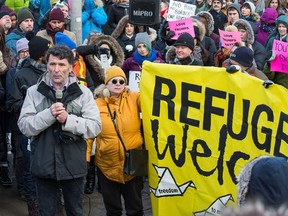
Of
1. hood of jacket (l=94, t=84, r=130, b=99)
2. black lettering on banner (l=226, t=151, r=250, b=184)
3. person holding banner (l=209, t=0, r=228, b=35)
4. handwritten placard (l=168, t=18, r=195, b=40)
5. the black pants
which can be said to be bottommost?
the black pants

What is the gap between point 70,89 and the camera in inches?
197

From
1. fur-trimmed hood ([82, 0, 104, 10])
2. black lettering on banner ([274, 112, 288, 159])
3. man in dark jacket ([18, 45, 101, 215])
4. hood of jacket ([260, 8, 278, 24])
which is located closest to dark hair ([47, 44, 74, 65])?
man in dark jacket ([18, 45, 101, 215])

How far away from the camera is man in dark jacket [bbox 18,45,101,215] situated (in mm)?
4852

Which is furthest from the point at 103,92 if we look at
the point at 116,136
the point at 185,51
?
the point at 185,51

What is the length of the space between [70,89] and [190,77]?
100 cm

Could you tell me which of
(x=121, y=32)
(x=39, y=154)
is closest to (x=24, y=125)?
(x=39, y=154)

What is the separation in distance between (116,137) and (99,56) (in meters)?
2.40

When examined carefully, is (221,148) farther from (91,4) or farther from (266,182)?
(91,4)

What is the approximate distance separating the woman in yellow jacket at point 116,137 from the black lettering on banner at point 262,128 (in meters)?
1.13

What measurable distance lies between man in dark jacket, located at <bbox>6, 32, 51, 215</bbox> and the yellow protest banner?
3.55 ft

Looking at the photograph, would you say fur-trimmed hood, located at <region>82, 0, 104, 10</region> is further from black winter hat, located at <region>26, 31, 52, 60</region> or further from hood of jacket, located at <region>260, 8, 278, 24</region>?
black winter hat, located at <region>26, 31, 52, 60</region>

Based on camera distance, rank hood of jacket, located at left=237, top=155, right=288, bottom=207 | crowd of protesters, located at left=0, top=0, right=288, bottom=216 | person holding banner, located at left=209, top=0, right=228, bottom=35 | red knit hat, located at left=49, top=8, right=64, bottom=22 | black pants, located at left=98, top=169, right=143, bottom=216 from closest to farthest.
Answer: hood of jacket, located at left=237, top=155, right=288, bottom=207 < black pants, located at left=98, top=169, right=143, bottom=216 < crowd of protesters, located at left=0, top=0, right=288, bottom=216 < red knit hat, located at left=49, top=8, right=64, bottom=22 < person holding banner, located at left=209, top=0, right=228, bottom=35

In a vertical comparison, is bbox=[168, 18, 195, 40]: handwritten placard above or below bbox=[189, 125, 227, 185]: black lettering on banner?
above

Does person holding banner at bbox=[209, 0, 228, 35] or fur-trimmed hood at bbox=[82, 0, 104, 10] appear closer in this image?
fur-trimmed hood at bbox=[82, 0, 104, 10]
